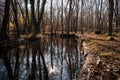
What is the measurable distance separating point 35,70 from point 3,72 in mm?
1489

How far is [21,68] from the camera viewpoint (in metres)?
9.36

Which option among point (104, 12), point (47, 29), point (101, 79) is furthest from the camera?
point (104, 12)

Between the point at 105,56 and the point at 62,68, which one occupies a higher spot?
the point at 105,56

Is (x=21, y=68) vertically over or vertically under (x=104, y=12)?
under

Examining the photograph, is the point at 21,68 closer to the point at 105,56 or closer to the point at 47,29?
the point at 105,56

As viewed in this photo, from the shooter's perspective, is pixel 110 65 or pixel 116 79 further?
pixel 110 65

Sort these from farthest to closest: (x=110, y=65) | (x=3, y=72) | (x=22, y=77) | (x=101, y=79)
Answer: (x=3, y=72) < (x=22, y=77) < (x=110, y=65) < (x=101, y=79)

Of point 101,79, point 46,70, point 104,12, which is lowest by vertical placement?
point 46,70

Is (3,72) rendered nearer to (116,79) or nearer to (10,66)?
(10,66)

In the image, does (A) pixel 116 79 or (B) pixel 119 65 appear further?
(B) pixel 119 65

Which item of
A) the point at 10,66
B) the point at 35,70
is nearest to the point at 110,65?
the point at 35,70

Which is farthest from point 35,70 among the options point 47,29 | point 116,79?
point 47,29

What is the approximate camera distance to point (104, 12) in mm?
61688

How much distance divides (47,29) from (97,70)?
4956 centimetres
